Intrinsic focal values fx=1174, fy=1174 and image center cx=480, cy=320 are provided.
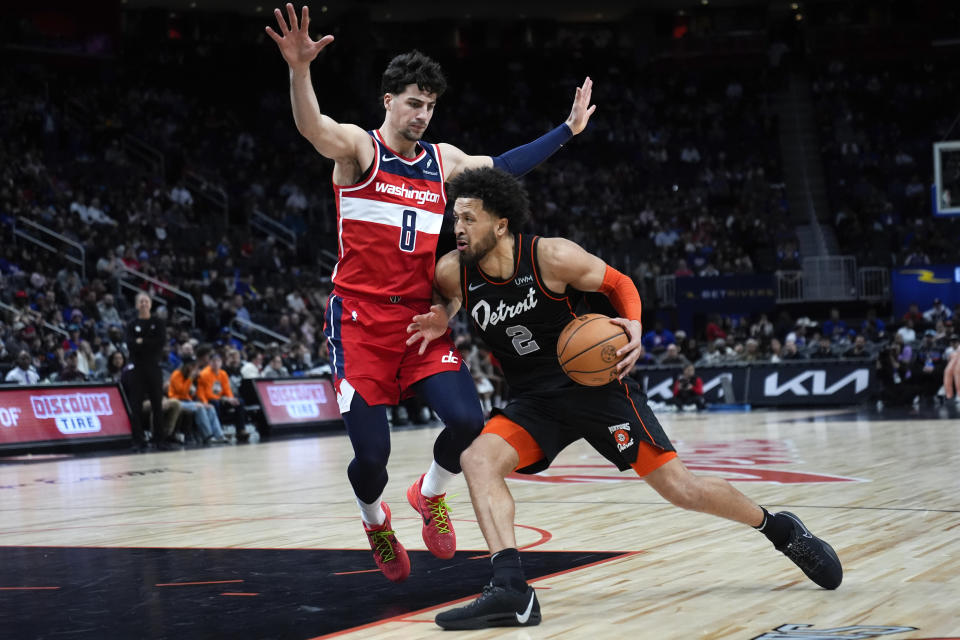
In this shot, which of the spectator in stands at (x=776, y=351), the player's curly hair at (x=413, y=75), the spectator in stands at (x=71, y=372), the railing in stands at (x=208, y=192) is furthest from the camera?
the railing in stands at (x=208, y=192)

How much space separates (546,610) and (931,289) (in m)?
24.1

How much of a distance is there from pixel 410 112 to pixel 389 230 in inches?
20.5

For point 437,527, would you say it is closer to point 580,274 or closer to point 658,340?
point 580,274

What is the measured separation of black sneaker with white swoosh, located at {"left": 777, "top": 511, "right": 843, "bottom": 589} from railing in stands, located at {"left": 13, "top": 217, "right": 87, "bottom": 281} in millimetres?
18568

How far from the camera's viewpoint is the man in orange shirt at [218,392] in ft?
54.3

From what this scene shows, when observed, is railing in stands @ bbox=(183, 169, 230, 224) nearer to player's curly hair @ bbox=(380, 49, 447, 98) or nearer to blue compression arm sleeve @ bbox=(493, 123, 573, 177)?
blue compression arm sleeve @ bbox=(493, 123, 573, 177)

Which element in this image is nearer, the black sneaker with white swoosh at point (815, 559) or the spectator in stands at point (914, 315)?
the black sneaker with white swoosh at point (815, 559)

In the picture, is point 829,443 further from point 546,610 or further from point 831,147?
point 831,147

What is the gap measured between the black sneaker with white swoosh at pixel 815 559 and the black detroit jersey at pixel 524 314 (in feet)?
3.56

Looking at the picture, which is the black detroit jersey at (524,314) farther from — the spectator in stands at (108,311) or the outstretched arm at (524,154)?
the spectator in stands at (108,311)

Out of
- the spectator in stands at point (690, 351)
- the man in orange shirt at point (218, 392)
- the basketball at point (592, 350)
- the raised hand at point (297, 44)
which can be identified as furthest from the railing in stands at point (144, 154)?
the basketball at point (592, 350)

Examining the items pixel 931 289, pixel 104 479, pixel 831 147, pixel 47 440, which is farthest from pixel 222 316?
pixel 831 147

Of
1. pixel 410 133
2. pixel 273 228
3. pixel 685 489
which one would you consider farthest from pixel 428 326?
pixel 273 228

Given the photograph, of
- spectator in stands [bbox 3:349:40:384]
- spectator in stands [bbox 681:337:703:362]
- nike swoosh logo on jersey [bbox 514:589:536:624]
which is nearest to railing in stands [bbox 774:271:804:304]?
spectator in stands [bbox 681:337:703:362]
